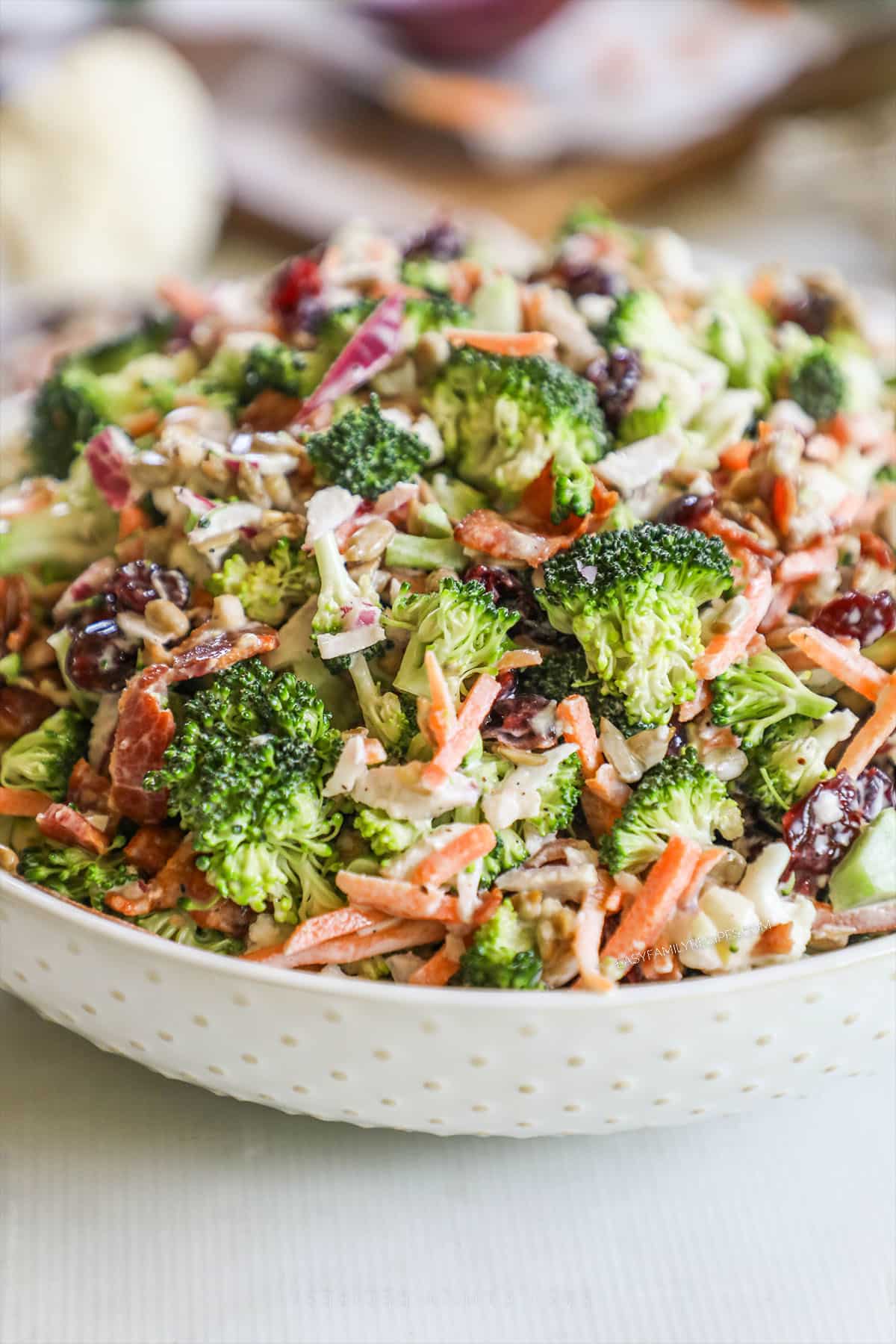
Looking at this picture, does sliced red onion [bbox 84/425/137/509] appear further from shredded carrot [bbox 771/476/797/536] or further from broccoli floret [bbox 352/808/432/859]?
shredded carrot [bbox 771/476/797/536]

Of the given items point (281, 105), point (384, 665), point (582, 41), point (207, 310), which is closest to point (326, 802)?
point (384, 665)

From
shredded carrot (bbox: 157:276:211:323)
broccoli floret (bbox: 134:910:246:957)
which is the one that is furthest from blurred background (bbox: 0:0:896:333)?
broccoli floret (bbox: 134:910:246:957)

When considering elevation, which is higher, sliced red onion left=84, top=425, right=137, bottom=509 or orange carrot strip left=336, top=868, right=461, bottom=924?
sliced red onion left=84, top=425, right=137, bottom=509

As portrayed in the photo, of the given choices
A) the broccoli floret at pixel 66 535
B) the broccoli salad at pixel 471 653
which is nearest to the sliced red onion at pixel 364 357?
the broccoli salad at pixel 471 653

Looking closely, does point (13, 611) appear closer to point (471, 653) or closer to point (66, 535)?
point (66, 535)

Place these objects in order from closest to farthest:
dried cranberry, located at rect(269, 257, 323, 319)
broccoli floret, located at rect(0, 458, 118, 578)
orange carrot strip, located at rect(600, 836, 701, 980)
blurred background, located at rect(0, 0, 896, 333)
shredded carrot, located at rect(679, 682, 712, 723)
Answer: orange carrot strip, located at rect(600, 836, 701, 980)
shredded carrot, located at rect(679, 682, 712, 723)
broccoli floret, located at rect(0, 458, 118, 578)
dried cranberry, located at rect(269, 257, 323, 319)
blurred background, located at rect(0, 0, 896, 333)
